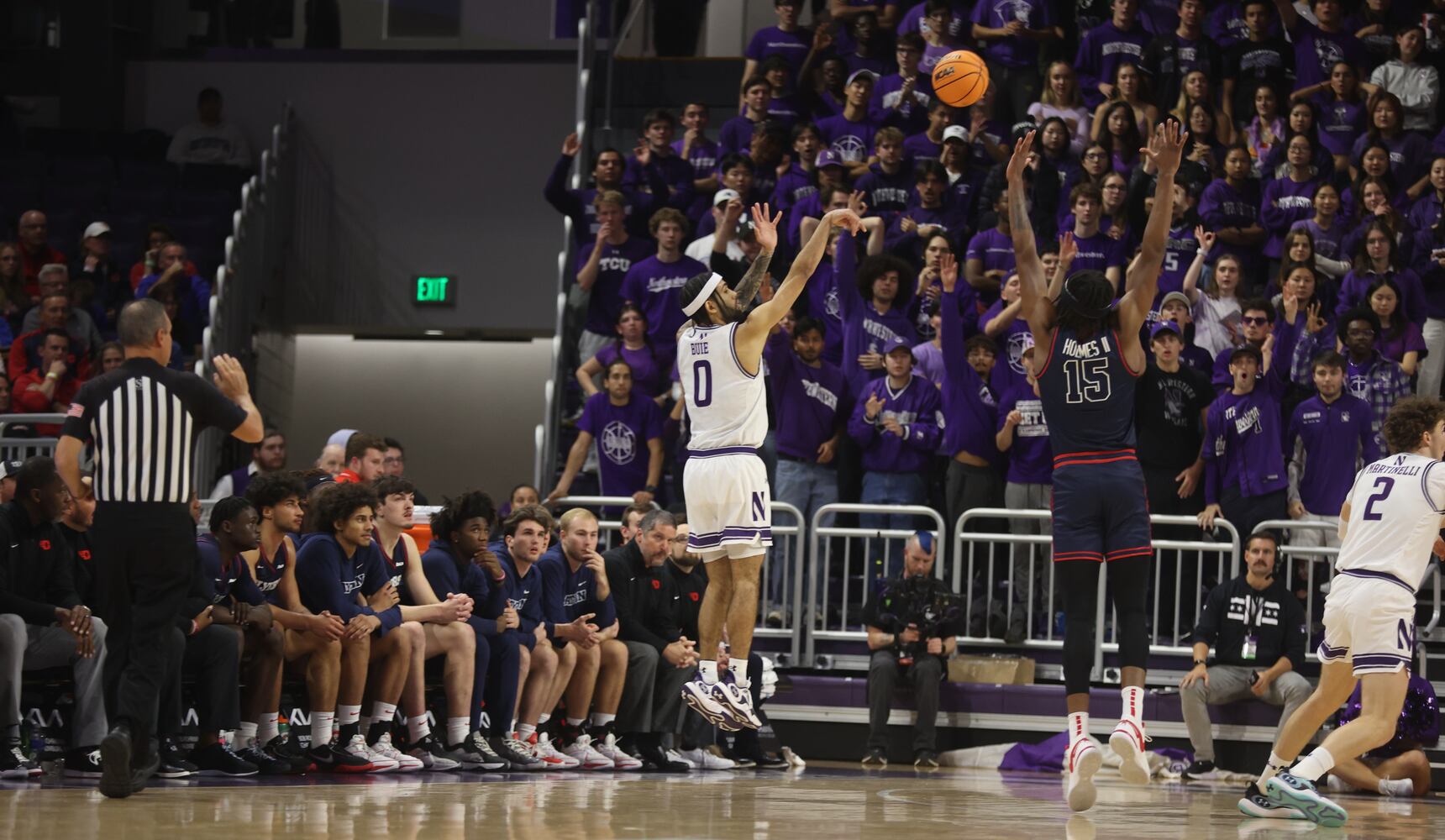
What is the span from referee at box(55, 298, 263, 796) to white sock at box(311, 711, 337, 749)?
1.63 m

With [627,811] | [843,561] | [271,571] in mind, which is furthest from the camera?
[843,561]

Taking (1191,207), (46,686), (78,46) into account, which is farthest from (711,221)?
(78,46)

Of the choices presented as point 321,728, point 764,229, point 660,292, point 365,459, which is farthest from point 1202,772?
point 365,459

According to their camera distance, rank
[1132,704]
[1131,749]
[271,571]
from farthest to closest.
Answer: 1. [271,571]
2. [1132,704]
3. [1131,749]

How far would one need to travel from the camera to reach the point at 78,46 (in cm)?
2067

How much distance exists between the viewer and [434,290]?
20484 mm

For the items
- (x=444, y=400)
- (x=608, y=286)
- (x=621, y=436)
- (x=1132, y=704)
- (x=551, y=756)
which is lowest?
(x=551, y=756)

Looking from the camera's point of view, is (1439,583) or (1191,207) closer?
(1439,583)

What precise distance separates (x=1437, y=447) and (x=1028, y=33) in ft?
29.1

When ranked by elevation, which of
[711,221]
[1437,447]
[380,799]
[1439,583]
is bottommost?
[380,799]

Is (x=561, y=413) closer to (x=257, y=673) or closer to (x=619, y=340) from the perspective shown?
(x=619, y=340)

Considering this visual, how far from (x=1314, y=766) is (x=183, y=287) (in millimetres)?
11540

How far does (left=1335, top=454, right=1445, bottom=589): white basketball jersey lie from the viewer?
8.47 meters

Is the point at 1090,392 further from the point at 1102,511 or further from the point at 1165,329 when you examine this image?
the point at 1165,329
